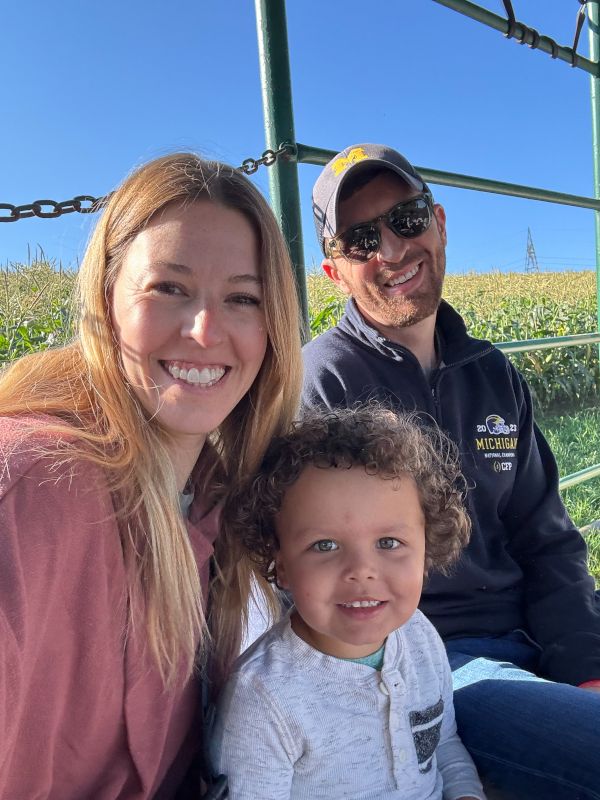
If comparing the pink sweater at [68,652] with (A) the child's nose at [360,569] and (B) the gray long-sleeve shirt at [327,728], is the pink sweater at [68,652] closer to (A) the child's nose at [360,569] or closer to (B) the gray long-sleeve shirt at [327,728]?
(B) the gray long-sleeve shirt at [327,728]

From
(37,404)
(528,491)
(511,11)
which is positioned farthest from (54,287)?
(511,11)

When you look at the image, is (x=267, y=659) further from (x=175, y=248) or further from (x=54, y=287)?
(x=54, y=287)

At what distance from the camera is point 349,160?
6.05 ft

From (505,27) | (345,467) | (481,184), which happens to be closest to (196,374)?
(345,467)

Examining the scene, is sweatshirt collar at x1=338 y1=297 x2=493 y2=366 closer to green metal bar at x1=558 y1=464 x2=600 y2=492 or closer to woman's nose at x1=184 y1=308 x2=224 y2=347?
woman's nose at x1=184 y1=308 x2=224 y2=347

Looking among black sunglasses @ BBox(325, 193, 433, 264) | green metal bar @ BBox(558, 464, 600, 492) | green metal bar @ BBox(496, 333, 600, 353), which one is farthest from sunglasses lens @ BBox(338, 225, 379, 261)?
green metal bar @ BBox(558, 464, 600, 492)

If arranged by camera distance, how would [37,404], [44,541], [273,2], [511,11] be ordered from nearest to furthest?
[44,541] < [37,404] < [273,2] < [511,11]

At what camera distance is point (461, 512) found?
4.90ft

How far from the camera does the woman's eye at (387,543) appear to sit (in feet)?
4.28

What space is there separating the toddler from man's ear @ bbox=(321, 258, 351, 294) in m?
0.68

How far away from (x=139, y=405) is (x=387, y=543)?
501 mm

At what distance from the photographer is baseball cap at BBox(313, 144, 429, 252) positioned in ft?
6.01

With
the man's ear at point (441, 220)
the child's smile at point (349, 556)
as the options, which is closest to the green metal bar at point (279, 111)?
the man's ear at point (441, 220)

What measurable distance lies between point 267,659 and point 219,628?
6.1 inches
